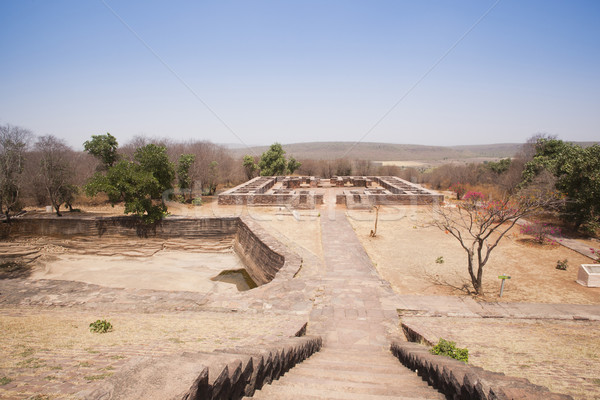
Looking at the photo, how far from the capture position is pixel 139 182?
12.8 metres

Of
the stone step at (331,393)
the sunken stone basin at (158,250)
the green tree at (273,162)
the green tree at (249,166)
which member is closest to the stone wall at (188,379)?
→ the stone step at (331,393)

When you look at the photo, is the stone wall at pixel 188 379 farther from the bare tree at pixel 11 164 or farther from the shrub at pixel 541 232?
the bare tree at pixel 11 164

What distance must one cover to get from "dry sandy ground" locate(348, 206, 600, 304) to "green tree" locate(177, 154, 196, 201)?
479 inches

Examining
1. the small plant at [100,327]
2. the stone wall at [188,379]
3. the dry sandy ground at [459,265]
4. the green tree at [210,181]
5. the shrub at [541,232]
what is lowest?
the dry sandy ground at [459,265]

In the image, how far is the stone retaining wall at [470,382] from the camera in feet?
6.59

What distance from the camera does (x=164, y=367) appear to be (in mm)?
1917

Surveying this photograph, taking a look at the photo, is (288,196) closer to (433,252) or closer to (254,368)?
(433,252)

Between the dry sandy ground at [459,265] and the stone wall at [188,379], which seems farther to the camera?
the dry sandy ground at [459,265]

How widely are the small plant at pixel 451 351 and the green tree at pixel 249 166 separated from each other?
26.7 meters

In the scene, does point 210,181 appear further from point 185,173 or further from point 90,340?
point 90,340

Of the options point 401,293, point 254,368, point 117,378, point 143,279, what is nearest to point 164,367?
point 117,378

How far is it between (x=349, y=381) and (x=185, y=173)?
18.8 meters

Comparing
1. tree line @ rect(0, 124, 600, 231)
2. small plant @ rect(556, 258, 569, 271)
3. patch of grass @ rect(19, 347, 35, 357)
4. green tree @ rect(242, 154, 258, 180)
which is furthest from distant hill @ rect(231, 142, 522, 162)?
patch of grass @ rect(19, 347, 35, 357)

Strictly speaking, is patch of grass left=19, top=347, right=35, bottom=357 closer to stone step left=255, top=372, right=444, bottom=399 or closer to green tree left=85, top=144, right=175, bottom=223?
stone step left=255, top=372, right=444, bottom=399
